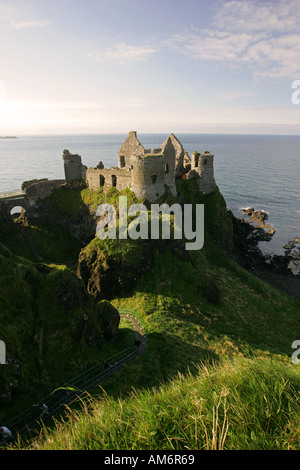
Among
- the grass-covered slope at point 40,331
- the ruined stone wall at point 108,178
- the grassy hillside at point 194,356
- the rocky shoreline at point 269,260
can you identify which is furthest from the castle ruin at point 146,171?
the grass-covered slope at point 40,331

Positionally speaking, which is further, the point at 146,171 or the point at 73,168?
the point at 73,168

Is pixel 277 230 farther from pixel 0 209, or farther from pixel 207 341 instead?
pixel 0 209

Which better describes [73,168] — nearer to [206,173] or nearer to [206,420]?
[206,173]

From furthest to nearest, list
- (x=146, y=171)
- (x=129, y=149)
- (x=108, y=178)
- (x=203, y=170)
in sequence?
1. (x=203, y=170)
2. (x=129, y=149)
3. (x=108, y=178)
4. (x=146, y=171)

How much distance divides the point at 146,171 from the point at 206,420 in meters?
31.4

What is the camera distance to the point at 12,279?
15922 millimetres

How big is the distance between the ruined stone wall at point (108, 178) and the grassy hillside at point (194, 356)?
215cm

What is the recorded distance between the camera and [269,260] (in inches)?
2151

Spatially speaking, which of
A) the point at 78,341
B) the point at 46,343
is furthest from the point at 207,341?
the point at 46,343

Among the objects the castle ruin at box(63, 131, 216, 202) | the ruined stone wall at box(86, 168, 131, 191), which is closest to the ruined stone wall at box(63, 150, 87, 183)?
the castle ruin at box(63, 131, 216, 202)

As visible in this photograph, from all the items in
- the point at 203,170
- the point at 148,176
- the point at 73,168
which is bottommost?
the point at 148,176

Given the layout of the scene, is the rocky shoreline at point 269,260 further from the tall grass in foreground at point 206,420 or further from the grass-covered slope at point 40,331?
the tall grass in foreground at point 206,420

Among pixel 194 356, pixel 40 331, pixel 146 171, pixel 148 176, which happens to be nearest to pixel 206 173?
pixel 148 176
